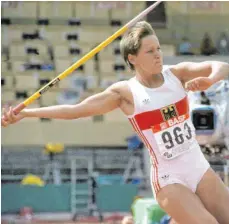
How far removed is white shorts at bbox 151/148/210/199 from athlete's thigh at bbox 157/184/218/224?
0.05 meters

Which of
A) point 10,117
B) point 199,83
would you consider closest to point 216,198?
point 199,83

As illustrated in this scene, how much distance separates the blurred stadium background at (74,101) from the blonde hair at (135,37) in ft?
24.5

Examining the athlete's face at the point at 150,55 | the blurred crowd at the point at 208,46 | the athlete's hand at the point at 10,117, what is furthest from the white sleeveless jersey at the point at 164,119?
the blurred crowd at the point at 208,46

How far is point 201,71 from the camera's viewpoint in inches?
191

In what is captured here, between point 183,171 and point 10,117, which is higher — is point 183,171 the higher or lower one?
the lower one

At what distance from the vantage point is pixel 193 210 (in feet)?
15.1

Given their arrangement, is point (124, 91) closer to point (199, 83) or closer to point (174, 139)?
point (174, 139)

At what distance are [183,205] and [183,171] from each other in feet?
0.82

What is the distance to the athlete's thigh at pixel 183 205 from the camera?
180 inches

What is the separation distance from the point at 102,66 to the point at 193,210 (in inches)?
433

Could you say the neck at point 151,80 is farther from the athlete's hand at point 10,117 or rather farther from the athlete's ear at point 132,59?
the athlete's hand at point 10,117

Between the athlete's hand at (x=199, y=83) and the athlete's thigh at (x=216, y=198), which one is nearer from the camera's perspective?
the athlete's hand at (x=199, y=83)

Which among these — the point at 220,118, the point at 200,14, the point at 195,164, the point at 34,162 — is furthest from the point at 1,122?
the point at 200,14

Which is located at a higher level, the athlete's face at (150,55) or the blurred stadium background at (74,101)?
the athlete's face at (150,55)
